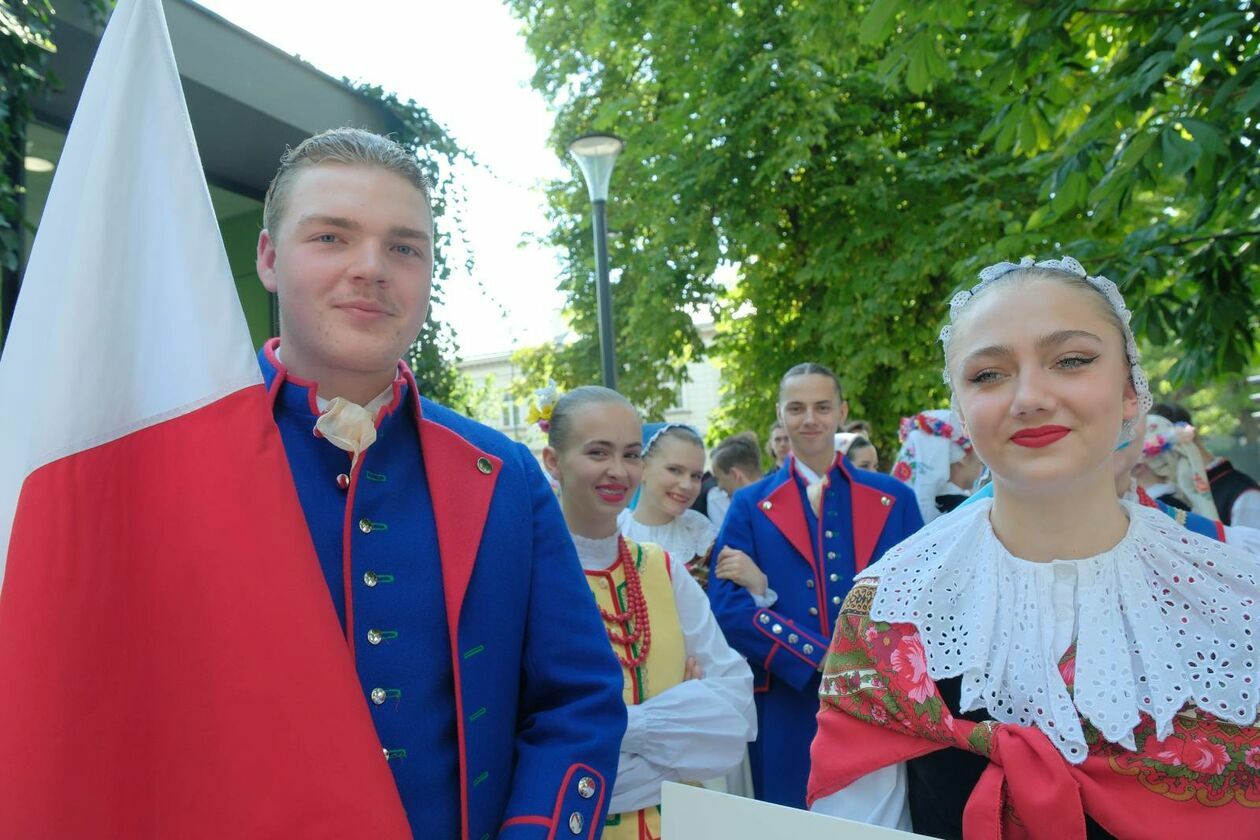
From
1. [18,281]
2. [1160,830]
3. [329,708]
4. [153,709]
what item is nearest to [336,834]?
[329,708]

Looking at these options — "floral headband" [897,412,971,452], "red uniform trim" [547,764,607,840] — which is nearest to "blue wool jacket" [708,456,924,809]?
"floral headband" [897,412,971,452]

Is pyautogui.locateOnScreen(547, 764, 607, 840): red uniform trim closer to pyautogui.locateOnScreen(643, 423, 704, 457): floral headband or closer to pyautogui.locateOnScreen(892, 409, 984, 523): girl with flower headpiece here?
pyautogui.locateOnScreen(643, 423, 704, 457): floral headband

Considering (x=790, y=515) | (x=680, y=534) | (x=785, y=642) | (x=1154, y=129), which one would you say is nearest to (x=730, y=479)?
(x=680, y=534)

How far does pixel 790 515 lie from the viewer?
384 cm

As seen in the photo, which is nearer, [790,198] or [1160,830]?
[1160,830]

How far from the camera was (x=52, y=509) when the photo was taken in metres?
1.22

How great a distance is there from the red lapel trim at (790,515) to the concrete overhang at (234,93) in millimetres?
3506

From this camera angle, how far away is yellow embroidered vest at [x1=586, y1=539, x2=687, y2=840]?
102 inches

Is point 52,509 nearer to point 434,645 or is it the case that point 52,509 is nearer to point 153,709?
point 153,709

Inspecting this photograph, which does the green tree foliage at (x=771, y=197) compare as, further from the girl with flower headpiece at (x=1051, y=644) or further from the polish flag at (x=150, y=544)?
the polish flag at (x=150, y=544)

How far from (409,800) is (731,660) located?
4.72ft

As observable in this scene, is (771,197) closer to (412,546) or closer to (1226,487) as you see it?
(1226,487)

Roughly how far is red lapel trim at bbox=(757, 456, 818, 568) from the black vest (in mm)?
2209

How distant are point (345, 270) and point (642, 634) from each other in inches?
59.2
